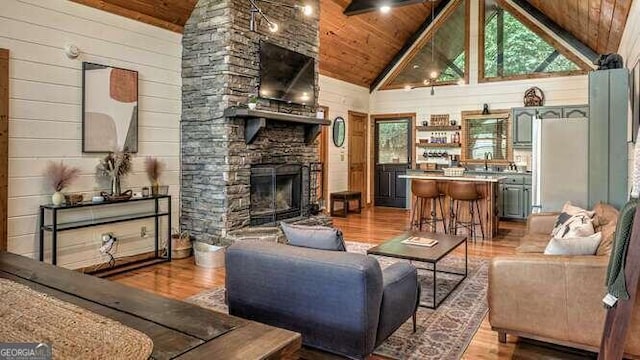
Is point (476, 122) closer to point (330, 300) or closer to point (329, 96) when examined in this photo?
point (329, 96)

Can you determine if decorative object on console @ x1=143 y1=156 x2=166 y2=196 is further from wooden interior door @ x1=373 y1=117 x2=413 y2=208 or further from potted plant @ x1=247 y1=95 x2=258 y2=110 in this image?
wooden interior door @ x1=373 y1=117 x2=413 y2=208

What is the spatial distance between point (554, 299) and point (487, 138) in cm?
642

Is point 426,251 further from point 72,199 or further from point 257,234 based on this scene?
point 72,199

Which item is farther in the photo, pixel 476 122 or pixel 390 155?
pixel 390 155

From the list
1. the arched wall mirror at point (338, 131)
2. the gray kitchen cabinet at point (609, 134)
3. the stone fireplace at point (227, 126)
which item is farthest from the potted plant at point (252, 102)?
the arched wall mirror at point (338, 131)

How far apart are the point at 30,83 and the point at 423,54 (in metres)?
7.25

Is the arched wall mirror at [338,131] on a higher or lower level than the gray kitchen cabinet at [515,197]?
higher

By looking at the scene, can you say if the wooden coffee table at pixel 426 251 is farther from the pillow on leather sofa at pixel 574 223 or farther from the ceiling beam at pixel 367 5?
the ceiling beam at pixel 367 5

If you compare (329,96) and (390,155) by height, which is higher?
(329,96)

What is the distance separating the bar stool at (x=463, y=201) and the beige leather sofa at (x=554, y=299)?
3.36 meters

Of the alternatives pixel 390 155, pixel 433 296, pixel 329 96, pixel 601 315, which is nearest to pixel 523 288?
pixel 601 315

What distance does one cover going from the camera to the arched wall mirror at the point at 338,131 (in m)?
8.88

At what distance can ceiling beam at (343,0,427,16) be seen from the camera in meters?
6.87

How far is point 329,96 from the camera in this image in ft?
28.4
